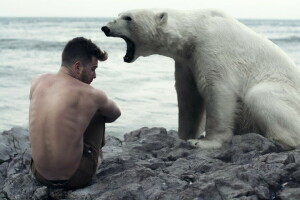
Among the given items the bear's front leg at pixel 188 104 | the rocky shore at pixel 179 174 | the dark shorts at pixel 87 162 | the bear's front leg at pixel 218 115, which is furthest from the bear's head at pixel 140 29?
the dark shorts at pixel 87 162

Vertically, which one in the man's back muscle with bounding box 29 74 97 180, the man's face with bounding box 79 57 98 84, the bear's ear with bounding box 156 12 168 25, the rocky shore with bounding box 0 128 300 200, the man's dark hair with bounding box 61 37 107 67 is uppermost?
the bear's ear with bounding box 156 12 168 25

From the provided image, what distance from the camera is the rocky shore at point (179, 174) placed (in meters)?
3.37

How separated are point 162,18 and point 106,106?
142cm

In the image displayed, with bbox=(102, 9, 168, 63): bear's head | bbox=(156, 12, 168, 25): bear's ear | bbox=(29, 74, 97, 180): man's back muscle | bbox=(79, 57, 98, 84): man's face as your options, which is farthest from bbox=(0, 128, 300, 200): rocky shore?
bbox=(156, 12, 168, 25): bear's ear

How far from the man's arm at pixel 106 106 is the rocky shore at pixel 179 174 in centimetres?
46

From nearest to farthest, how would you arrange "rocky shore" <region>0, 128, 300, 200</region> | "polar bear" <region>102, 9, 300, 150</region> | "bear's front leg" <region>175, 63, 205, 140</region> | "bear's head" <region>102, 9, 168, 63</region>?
"rocky shore" <region>0, 128, 300, 200</region>, "polar bear" <region>102, 9, 300, 150</region>, "bear's head" <region>102, 9, 168, 63</region>, "bear's front leg" <region>175, 63, 205, 140</region>

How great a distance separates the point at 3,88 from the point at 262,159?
387 inches

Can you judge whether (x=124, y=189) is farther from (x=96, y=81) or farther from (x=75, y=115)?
(x=96, y=81)

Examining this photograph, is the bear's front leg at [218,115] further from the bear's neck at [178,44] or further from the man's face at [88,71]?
the man's face at [88,71]

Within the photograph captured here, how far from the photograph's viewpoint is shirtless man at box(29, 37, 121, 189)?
339 cm

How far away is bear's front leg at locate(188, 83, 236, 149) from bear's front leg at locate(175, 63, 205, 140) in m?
0.40

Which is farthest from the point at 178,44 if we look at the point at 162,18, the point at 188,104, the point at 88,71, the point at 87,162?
the point at 87,162

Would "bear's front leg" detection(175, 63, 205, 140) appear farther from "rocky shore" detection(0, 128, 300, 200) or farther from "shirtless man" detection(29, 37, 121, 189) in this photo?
"shirtless man" detection(29, 37, 121, 189)

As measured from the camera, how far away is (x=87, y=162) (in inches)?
141
